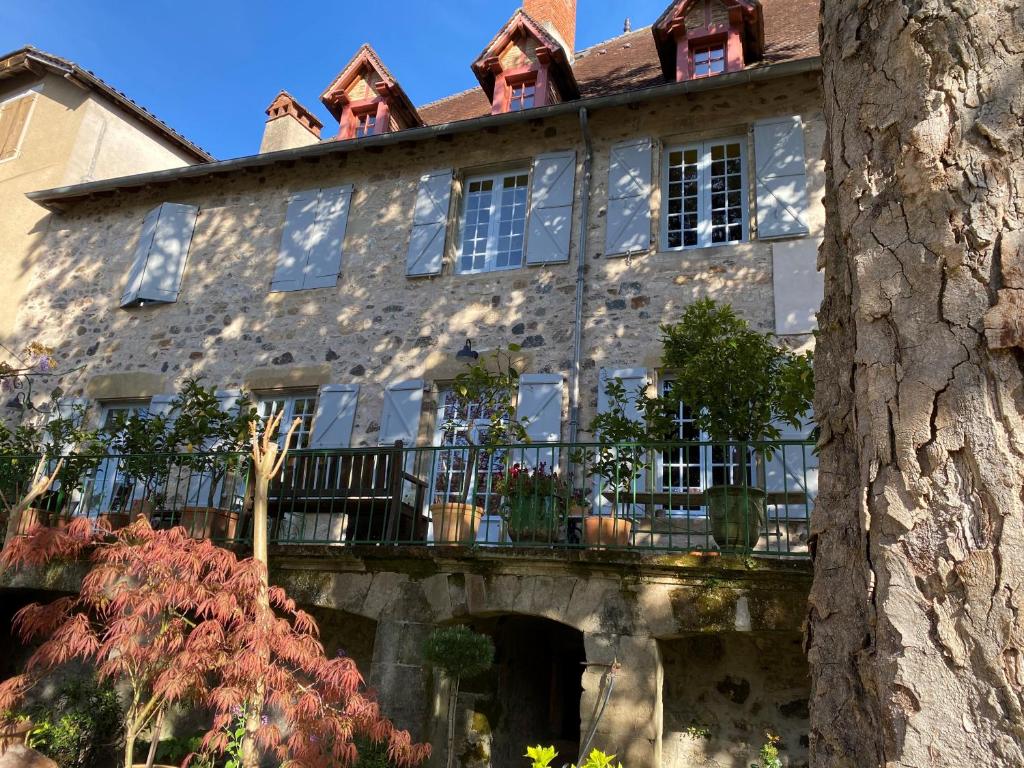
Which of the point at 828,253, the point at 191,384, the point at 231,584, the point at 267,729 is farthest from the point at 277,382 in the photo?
the point at 828,253

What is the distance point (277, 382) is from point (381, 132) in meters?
3.54

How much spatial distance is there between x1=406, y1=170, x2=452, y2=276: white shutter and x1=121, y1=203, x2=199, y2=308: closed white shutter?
3.09 metres

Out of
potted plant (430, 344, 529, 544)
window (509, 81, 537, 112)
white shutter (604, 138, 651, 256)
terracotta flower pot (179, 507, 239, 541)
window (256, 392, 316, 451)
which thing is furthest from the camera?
window (509, 81, 537, 112)

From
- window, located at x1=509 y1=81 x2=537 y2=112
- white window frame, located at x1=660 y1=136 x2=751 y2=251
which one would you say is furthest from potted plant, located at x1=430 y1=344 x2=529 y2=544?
window, located at x1=509 y1=81 x2=537 y2=112

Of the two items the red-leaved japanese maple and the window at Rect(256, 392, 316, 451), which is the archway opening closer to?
the red-leaved japanese maple

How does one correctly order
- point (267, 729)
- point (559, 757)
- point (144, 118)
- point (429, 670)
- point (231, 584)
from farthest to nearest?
point (144, 118) < point (559, 757) < point (429, 670) < point (231, 584) < point (267, 729)

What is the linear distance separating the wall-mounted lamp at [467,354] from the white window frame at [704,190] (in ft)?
7.13

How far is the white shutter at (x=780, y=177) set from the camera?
8.15 metres

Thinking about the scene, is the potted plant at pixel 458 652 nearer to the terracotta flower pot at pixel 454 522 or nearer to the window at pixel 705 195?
the terracotta flower pot at pixel 454 522

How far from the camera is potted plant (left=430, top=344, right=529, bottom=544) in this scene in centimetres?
641

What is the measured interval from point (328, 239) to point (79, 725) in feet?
18.5

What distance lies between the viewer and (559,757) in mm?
7281

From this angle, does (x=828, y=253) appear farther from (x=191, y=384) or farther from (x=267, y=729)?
(x=191, y=384)

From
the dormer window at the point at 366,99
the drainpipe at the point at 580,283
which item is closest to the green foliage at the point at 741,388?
the drainpipe at the point at 580,283
